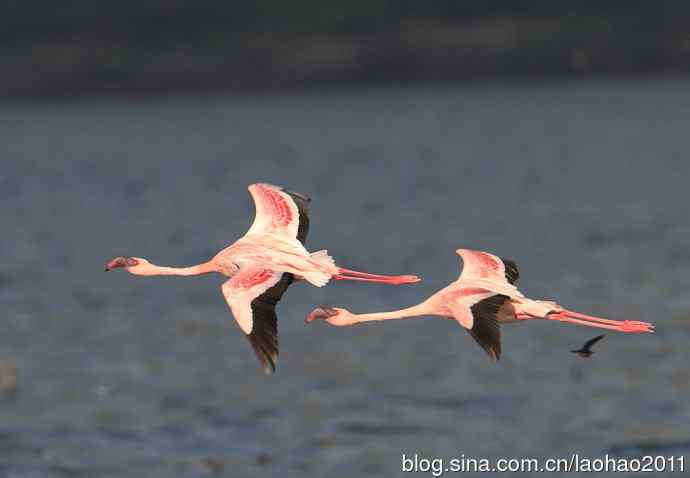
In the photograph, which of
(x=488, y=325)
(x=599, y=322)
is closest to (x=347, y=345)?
(x=599, y=322)

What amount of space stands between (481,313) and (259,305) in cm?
221

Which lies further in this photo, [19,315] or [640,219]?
[640,219]

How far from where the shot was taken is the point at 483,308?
604 inches

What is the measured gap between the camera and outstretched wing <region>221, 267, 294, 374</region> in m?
14.1

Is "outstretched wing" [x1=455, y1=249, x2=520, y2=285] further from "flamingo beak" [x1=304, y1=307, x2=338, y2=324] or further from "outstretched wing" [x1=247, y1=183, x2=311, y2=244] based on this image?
"outstretched wing" [x1=247, y1=183, x2=311, y2=244]

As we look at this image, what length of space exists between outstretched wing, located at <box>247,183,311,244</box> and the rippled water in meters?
21.6

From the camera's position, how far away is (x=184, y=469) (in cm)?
3919

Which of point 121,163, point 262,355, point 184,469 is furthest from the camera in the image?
point 121,163

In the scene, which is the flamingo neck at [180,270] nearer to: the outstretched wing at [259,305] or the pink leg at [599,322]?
the outstretched wing at [259,305]

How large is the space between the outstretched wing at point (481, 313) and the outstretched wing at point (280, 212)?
2.30 meters

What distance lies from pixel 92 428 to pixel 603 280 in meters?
24.4

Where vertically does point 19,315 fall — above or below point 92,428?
above

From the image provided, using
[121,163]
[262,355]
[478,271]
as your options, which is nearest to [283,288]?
[262,355]

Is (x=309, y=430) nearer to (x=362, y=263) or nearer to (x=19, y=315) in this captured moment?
(x=19, y=315)
